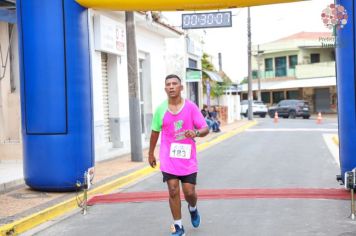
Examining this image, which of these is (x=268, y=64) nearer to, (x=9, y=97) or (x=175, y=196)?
(x=9, y=97)

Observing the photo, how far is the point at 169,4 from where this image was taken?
940cm

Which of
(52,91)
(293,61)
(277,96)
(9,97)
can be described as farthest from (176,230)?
(277,96)

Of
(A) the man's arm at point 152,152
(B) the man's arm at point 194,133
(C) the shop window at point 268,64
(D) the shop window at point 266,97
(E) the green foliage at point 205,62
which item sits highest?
(C) the shop window at point 268,64

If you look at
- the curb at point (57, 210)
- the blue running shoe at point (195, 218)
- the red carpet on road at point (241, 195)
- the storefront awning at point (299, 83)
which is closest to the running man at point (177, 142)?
the blue running shoe at point (195, 218)

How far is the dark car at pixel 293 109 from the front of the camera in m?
43.2

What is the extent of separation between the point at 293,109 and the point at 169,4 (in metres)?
35.6

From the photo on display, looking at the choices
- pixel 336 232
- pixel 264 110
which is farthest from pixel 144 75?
pixel 264 110

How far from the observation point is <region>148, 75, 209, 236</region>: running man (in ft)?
21.3

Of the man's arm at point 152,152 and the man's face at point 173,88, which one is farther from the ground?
the man's face at point 173,88

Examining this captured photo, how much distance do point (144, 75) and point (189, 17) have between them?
5985mm

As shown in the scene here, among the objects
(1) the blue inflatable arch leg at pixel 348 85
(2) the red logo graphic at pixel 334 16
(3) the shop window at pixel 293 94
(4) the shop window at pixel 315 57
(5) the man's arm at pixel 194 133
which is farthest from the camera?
(3) the shop window at pixel 293 94

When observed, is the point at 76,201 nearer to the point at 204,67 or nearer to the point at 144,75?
the point at 144,75

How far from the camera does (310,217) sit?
762cm

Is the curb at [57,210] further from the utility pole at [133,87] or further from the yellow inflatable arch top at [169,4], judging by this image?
the yellow inflatable arch top at [169,4]
